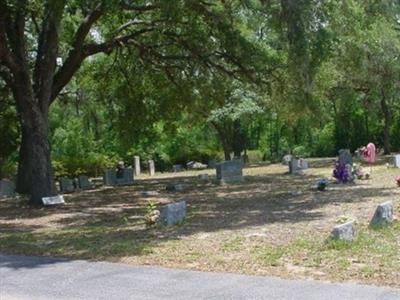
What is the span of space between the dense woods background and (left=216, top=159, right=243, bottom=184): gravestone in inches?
98.0

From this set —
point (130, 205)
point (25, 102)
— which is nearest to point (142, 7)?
point (25, 102)

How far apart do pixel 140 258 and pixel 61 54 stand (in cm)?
1714

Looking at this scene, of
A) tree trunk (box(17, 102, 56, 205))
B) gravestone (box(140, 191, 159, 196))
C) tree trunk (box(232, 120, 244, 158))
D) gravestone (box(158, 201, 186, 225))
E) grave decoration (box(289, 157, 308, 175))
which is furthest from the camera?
tree trunk (box(232, 120, 244, 158))

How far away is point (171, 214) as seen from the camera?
11.5 m

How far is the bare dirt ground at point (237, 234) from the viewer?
7.73 meters

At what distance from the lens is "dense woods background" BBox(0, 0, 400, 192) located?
566 inches

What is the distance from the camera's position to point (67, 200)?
18.8m

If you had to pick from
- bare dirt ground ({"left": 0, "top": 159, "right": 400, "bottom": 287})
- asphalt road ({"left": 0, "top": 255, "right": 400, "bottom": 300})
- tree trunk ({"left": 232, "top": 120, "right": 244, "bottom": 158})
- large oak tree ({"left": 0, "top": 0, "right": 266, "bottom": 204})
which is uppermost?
large oak tree ({"left": 0, "top": 0, "right": 266, "bottom": 204})

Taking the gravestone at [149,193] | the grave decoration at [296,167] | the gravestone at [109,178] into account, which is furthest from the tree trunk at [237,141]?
the gravestone at [149,193]

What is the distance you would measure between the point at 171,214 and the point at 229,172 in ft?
38.4

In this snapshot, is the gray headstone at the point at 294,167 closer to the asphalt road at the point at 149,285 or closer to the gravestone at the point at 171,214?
the gravestone at the point at 171,214

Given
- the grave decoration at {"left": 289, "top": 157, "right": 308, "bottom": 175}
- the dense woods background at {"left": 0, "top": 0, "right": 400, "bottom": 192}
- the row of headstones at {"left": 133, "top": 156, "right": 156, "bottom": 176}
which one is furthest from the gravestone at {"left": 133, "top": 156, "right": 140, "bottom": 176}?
the grave decoration at {"left": 289, "top": 157, "right": 308, "bottom": 175}

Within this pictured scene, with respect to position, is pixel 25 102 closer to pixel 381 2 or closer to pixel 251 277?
pixel 381 2

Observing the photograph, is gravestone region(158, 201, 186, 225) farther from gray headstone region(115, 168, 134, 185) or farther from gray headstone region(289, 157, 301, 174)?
gray headstone region(289, 157, 301, 174)
